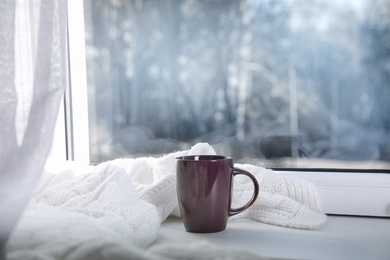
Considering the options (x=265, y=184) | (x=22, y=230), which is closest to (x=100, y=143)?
(x=265, y=184)

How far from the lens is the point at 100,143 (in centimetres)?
110

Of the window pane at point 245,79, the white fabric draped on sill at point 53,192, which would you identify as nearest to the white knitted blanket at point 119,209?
the white fabric draped on sill at point 53,192

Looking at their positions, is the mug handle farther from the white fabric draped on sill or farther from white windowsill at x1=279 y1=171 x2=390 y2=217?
white windowsill at x1=279 y1=171 x2=390 y2=217

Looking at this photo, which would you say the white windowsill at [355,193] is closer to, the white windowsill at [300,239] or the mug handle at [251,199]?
the white windowsill at [300,239]

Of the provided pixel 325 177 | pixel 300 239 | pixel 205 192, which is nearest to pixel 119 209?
pixel 205 192

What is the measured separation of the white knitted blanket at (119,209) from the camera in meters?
0.50

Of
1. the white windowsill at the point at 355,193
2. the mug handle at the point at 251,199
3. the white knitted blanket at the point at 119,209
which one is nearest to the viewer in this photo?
the white knitted blanket at the point at 119,209

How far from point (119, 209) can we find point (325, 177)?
1.40ft

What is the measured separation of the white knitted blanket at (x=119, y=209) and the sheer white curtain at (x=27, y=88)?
0.15 feet

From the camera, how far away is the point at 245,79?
1.00 metres

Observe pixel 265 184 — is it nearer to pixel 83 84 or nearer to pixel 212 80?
pixel 212 80

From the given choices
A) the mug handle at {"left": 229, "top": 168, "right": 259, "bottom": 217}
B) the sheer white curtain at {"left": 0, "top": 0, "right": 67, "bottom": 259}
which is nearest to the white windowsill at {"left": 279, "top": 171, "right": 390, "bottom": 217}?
the mug handle at {"left": 229, "top": 168, "right": 259, "bottom": 217}

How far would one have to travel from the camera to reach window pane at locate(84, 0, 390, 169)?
94 centimetres

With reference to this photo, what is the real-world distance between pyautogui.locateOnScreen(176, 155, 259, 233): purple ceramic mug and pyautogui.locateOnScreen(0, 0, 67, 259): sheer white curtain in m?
0.21
